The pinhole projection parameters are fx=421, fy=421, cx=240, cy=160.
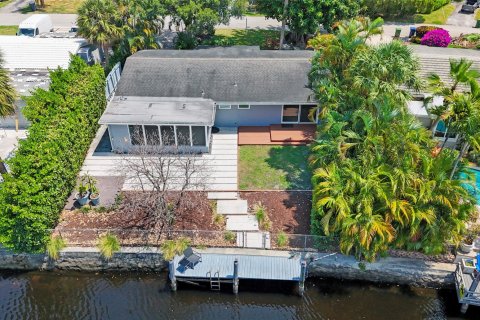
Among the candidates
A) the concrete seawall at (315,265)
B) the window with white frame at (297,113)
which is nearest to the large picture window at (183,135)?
the window with white frame at (297,113)

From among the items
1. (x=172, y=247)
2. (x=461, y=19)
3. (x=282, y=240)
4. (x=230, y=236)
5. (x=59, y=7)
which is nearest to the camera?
(x=172, y=247)

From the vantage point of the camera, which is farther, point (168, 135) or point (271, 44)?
point (271, 44)

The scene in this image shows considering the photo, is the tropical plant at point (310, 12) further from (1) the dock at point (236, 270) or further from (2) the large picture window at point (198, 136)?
(1) the dock at point (236, 270)

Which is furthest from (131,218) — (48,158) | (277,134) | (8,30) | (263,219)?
(8,30)

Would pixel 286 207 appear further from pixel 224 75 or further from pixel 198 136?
pixel 224 75

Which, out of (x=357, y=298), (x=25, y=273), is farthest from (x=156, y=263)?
(x=357, y=298)

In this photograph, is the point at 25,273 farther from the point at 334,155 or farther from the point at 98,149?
the point at 334,155
